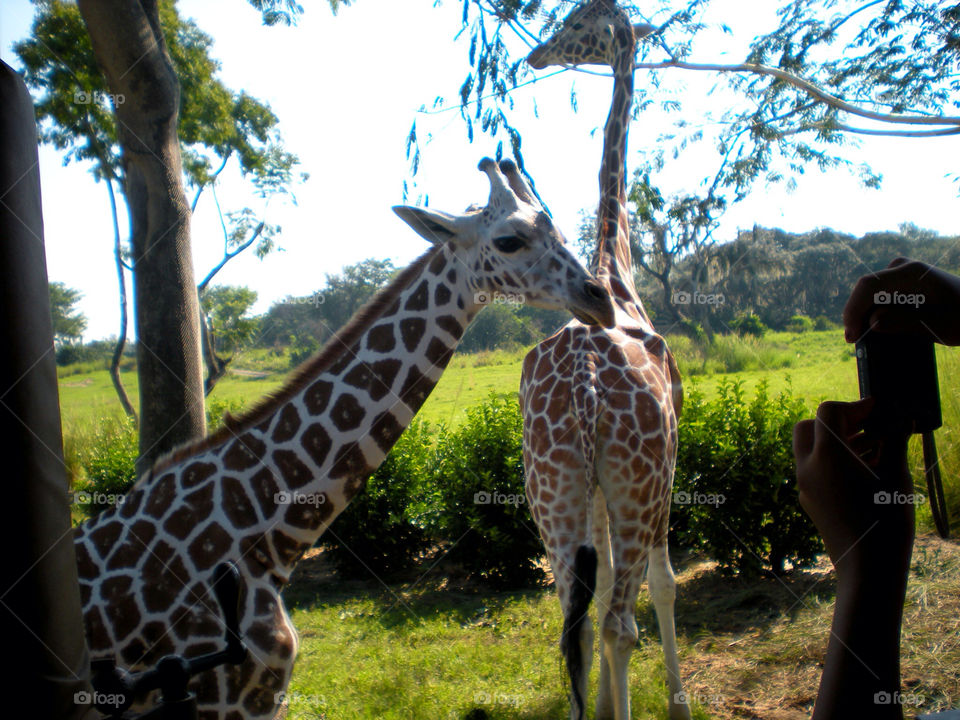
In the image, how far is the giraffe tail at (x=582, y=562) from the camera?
2.67 m

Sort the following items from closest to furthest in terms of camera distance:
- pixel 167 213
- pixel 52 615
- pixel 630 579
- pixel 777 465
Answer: pixel 52 615
pixel 630 579
pixel 167 213
pixel 777 465

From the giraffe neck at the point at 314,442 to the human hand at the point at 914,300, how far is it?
5.85 feet

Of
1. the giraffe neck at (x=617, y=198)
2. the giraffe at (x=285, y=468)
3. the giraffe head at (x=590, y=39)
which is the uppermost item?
the giraffe head at (x=590, y=39)

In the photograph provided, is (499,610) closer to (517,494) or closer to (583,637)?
(517,494)

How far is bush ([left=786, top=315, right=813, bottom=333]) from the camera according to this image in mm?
26978

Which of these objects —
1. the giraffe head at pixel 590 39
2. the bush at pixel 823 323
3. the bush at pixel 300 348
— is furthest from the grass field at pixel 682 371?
the giraffe head at pixel 590 39

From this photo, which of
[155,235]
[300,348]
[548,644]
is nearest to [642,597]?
[548,644]

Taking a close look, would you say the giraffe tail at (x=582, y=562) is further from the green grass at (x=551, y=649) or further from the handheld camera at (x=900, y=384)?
the handheld camera at (x=900, y=384)

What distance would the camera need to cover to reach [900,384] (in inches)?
40.9

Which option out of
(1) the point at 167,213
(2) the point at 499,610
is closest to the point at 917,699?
(2) the point at 499,610

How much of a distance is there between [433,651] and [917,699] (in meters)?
3.32

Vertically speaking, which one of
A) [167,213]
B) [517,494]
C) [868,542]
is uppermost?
[167,213]

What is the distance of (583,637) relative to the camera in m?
3.06

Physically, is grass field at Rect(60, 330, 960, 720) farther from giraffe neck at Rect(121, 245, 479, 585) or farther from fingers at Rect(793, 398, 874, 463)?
fingers at Rect(793, 398, 874, 463)
